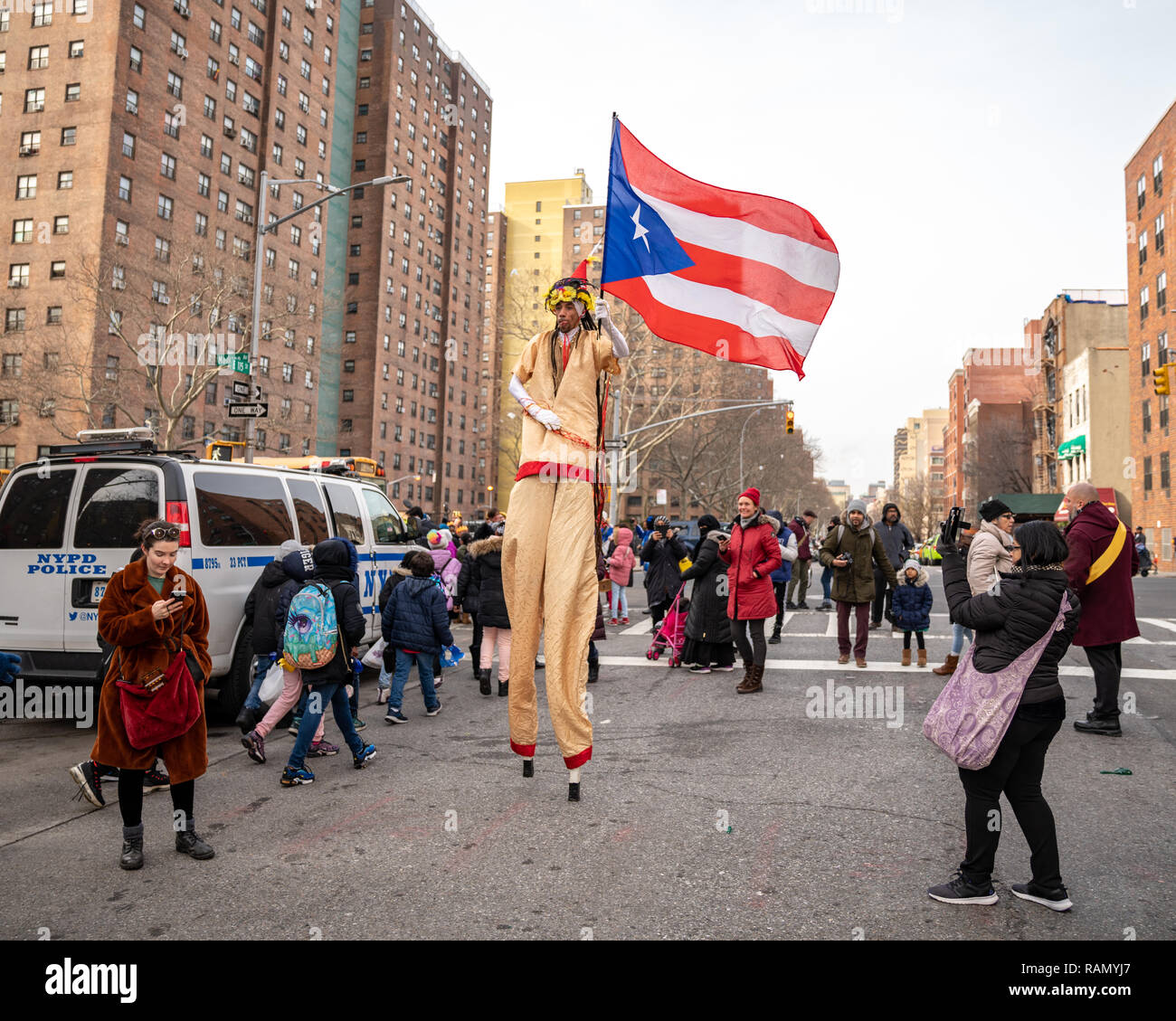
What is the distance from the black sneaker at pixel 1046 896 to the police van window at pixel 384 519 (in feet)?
26.0

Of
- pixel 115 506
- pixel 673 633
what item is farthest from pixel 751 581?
pixel 115 506

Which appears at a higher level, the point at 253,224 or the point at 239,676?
the point at 253,224

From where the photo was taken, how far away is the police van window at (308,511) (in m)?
8.62

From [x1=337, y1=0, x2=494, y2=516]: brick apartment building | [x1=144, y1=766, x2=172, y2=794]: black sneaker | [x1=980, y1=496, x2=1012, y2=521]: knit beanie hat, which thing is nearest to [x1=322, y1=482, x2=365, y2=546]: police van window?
[x1=144, y1=766, x2=172, y2=794]: black sneaker

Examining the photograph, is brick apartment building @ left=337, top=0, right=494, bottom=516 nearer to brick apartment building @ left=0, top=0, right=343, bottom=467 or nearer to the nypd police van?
brick apartment building @ left=0, top=0, right=343, bottom=467

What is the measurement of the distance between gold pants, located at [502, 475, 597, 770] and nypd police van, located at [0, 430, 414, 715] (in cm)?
352

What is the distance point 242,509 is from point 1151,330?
194 feet

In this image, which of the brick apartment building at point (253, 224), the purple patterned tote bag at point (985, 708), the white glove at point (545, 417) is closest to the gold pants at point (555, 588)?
the white glove at point (545, 417)

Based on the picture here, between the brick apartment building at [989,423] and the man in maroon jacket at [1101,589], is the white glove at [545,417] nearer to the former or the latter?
the man in maroon jacket at [1101,589]

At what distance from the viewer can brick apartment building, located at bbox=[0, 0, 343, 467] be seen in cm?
3984

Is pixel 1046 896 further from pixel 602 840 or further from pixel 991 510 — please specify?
pixel 991 510

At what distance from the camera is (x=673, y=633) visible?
36.4 ft

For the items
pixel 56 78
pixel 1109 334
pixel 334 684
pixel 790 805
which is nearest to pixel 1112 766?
pixel 790 805

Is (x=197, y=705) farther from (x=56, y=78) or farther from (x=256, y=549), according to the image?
(x=56, y=78)
